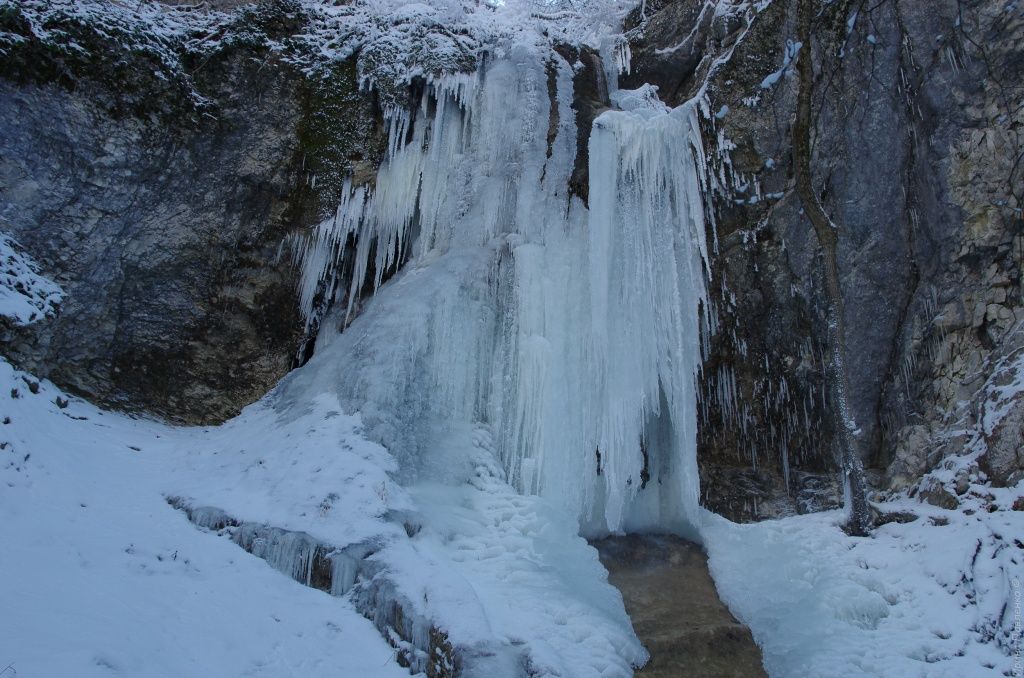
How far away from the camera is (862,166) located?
32.3ft

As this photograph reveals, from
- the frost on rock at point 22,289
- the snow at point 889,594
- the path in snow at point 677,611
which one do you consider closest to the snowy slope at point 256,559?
the path in snow at point 677,611

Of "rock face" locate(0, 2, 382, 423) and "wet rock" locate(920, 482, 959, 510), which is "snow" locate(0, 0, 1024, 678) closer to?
"wet rock" locate(920, 482, 959, 510)

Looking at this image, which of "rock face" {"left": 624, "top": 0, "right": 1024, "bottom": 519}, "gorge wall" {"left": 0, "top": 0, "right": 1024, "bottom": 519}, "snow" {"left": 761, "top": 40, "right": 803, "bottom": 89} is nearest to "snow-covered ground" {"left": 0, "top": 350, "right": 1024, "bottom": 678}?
"gorge wall" {"left": 0, "top": 0, "right": 1024, "bottom": 519}

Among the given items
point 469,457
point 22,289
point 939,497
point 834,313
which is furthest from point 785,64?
point 22,289

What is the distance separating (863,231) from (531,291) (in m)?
5.03

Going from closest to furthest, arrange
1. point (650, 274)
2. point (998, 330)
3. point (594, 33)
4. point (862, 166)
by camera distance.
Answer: point (998, 330)
point (650, 274)
point (862, 166)
point (594, 33)

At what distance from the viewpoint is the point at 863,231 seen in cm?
984

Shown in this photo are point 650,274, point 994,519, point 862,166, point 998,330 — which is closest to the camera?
point 994,519

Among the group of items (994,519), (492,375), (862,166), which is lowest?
(994,519)

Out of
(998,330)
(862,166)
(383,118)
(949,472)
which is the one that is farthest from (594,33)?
(949,472)

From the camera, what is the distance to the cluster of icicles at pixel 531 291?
8297 mm

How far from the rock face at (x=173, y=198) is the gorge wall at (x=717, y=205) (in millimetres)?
31

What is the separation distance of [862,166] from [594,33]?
5.26 m

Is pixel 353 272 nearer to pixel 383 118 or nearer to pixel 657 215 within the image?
pixel 383 118
